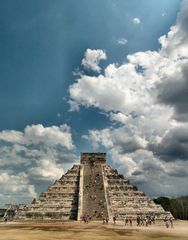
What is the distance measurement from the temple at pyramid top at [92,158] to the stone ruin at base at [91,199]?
14.4 inches

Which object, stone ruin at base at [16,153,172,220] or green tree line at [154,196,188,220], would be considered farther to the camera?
green tree line at [154,196,188,220]

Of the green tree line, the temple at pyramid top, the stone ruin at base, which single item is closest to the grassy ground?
the stone ruin at base

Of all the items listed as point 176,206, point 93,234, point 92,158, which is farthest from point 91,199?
point 176,206

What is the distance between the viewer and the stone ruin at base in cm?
4862

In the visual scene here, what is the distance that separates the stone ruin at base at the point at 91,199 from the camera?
1914 inches

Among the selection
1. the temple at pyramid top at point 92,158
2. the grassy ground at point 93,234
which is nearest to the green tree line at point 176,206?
the temple at pyramid top at point 92,158

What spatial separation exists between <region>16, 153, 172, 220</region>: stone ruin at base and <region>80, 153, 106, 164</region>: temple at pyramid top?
0.37 meters

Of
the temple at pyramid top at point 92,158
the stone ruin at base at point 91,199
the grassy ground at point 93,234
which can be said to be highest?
the temple at pyramid top at point 92,158

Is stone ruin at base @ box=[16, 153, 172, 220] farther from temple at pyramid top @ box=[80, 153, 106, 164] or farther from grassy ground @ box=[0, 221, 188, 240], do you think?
grassy ground @ box=[0, 221, 188, 240]

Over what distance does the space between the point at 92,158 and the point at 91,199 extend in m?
13.4

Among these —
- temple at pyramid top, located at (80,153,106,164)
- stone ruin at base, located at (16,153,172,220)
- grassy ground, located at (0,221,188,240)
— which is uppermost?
temple at pyramid top, located at (80,153,106,164)

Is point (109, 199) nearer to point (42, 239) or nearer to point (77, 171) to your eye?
point (77, 171)

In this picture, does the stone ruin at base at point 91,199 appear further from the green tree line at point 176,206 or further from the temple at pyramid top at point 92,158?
the green tree line at point 176,206

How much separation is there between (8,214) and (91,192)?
14276mm
